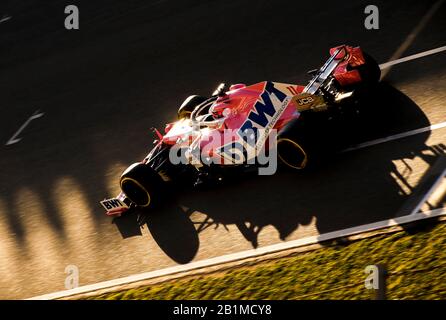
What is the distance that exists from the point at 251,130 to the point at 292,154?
2.63 feet

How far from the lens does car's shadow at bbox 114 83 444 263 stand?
32.7 feet

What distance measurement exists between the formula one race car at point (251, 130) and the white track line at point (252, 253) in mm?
1469

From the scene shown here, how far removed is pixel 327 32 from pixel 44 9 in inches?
410

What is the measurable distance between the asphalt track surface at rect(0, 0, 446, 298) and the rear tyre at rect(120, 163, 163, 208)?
42 cm

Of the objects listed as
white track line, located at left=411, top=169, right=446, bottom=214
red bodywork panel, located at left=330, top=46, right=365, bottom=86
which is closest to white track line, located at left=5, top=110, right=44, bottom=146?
red bodywork panel, located at left=330, top=46, right=365, bottom=86

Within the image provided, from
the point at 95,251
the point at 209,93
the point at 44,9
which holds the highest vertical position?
the point at 44,9

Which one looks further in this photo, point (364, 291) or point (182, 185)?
point (182, 185)

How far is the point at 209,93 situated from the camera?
14148mm

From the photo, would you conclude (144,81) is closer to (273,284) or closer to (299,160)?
(299,160)

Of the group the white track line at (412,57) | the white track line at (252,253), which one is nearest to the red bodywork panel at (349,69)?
the white track line at (412,57)

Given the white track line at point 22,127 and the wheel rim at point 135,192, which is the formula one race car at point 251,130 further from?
the white track line at point 22,127

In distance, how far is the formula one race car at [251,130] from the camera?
1062 centimetres

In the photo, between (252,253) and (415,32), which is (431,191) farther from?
(415,32)
